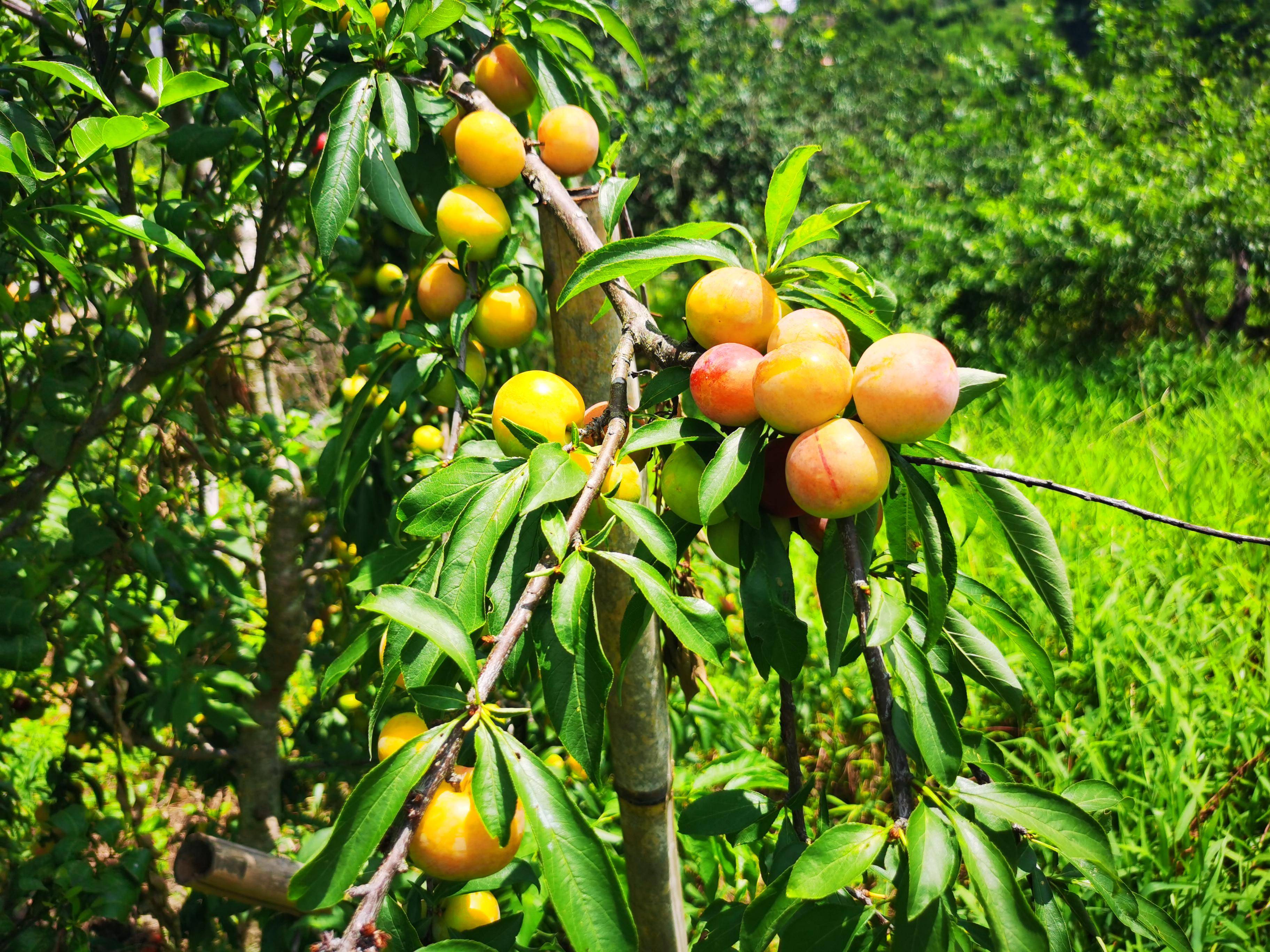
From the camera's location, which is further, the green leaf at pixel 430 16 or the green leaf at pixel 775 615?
the green leaf at pixel 430 16

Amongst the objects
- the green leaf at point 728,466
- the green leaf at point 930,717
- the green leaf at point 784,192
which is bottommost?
the green leaf at point 930,717

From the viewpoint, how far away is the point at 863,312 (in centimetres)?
68

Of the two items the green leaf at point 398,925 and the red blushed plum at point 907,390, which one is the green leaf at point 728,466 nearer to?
the red blushed plum at point 907,390

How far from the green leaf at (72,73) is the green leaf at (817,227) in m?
0.58

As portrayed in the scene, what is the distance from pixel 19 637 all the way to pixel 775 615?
903 millimetres

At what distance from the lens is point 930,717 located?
0.58 m

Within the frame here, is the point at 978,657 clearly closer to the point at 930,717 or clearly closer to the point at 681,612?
the point at 930,717

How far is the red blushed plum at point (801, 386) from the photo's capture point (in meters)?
0.58

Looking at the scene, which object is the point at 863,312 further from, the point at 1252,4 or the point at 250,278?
the point at 1252,4

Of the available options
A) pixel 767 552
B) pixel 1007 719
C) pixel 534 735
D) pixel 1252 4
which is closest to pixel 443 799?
pixel 767 552

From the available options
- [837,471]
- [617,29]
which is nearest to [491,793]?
[837,471]

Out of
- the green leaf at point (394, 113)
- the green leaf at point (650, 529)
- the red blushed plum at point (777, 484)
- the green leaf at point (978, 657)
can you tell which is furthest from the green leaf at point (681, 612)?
the green leaf at point (394, 113)

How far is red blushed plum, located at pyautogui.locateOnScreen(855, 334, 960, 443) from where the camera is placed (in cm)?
57

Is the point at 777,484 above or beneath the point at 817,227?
beneath
